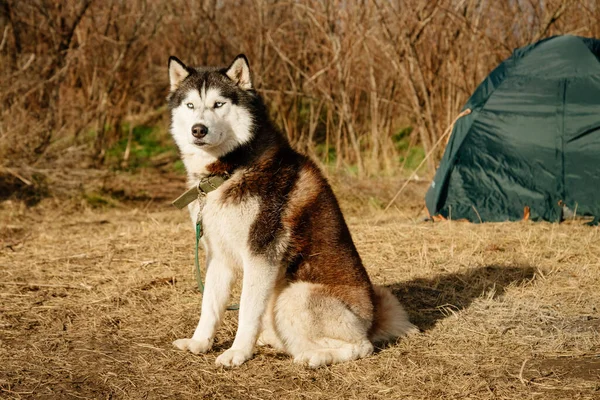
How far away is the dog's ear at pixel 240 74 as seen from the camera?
369 cm

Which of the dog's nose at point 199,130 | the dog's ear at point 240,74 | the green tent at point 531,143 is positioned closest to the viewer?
the dog's nose at point 199,130

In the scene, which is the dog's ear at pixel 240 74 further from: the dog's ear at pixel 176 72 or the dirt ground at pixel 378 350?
the dirt ground at pixel 378 350

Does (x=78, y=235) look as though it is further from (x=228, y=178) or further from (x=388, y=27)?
(x=388, y=27)

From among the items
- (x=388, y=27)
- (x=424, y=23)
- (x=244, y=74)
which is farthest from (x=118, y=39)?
(x=244, y=74)

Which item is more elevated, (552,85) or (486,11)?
(486,11)

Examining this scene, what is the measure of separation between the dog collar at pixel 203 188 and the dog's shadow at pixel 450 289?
1.66m

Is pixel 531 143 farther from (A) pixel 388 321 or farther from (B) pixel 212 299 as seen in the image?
(B) pixel 212 299

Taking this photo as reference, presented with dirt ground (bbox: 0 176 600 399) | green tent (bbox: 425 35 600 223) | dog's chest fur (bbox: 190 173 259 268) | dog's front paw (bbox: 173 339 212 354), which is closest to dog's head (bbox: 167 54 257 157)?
dog's chest fur (bbox: 190 173 259 268)

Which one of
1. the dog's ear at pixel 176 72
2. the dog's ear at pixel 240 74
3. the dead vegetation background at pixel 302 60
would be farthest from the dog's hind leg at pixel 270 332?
the dead vegetation background at pixel 302 60

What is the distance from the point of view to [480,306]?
4492mm

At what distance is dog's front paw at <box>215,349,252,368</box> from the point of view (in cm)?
348

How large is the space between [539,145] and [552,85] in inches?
29.3

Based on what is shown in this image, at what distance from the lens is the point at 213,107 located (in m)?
3.60

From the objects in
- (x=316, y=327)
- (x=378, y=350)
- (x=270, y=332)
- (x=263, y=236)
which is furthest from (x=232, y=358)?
(x=378, y=350)
